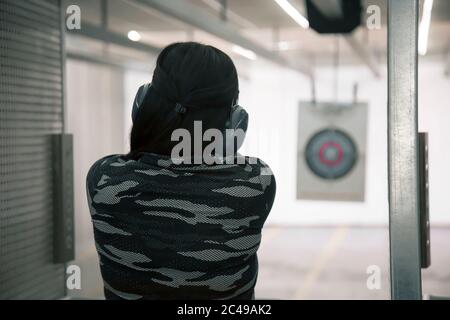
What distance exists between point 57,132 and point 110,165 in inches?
44.8

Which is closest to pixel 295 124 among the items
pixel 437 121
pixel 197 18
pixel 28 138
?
pixel 437 121

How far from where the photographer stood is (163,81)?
0.68m

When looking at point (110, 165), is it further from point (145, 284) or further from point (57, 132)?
point (57, 132)

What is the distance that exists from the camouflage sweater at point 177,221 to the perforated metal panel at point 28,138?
37.9 inches

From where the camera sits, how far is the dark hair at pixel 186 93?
0.67 metres

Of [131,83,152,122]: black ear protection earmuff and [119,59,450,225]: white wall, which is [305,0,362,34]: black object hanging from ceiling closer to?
[119,59,450,225]: white wall

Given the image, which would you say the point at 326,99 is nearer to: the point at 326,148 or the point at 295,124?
the point at 326,148

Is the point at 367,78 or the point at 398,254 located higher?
the point at 367,78

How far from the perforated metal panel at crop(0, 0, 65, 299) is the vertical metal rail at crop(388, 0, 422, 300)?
115cm

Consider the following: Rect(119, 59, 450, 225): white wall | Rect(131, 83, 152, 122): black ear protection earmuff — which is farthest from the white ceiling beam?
Rect(131, 83, 152, 122): black ear protection earmuff

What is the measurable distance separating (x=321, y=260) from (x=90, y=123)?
7.02 ft

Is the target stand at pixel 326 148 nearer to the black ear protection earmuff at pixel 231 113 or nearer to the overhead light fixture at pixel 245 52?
the overhead light fixture at pixel 245 52

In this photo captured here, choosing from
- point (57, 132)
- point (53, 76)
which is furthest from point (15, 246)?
point (53, 76)
